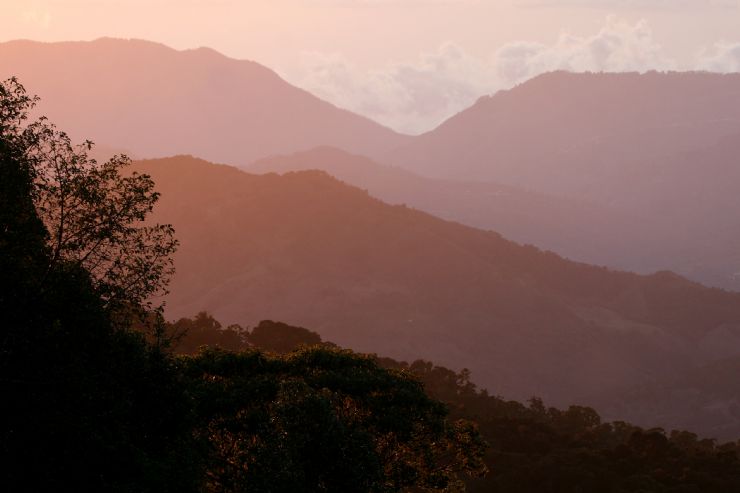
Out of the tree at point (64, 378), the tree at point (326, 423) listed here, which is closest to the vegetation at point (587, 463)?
the tree at point (326, 423)

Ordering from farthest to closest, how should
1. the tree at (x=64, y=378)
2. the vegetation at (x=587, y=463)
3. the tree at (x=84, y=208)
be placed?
the vegetation at (x=587, y=463)
the tree at (x=84, y=208)
the tree at (x=64, y=378)

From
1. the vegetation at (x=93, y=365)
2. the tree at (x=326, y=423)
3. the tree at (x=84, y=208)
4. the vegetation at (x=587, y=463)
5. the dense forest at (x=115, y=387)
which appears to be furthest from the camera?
the vegetation at (x=587, y=463)

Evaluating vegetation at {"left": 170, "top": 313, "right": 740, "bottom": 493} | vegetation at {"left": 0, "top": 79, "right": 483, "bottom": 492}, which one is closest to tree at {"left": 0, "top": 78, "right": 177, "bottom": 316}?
vegetation at {"left": 0, "top": 79, "right": 483, "bottom": 492}

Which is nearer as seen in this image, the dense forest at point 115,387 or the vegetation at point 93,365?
the vegetation at point 93,365

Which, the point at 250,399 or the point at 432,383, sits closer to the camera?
the point at 250,399

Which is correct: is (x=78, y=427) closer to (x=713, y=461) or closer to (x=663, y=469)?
(x=663, y=469)

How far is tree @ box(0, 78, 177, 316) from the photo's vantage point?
25.7 metres

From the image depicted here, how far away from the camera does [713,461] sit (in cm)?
8225

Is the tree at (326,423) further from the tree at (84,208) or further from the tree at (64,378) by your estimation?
the tree at (84,208)

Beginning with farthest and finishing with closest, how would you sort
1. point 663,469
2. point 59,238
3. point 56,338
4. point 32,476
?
1. point 663,469
2. point 59,238
3. point 56,338
4. point 32,476

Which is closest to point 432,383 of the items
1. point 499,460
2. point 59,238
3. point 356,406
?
point 499,460

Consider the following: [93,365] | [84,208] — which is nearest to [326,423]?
[93,365]

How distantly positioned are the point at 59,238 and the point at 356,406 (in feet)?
65.3

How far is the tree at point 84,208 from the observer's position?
2567 centimetres
